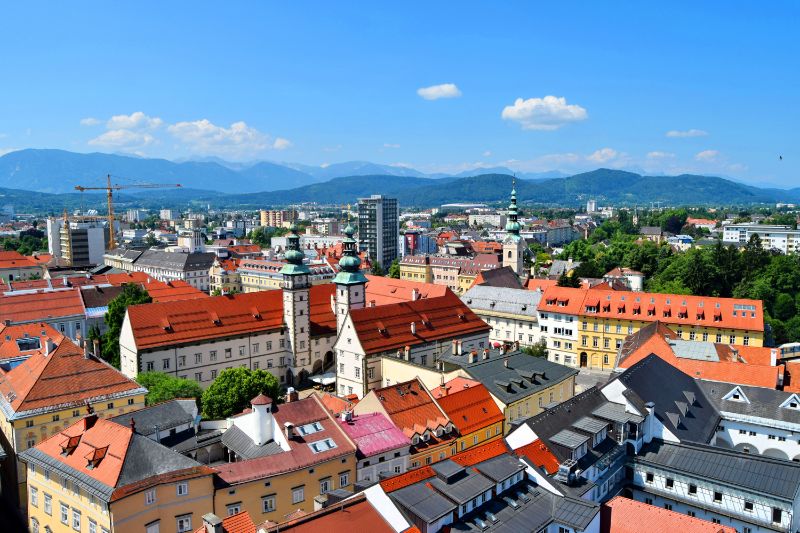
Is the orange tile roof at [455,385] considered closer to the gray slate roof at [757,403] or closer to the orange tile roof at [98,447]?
the gray slate roof at [757,403]

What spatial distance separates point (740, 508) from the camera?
34156 mm

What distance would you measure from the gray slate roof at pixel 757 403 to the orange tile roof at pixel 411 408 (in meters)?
21.0

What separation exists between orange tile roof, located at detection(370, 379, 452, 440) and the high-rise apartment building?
14894 centimetres

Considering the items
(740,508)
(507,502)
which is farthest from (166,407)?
(740,508)

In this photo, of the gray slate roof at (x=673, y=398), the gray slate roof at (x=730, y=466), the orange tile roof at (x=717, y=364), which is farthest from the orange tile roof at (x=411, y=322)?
the gray slate roof at (x=730, y=466)

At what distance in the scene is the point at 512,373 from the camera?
168 feet

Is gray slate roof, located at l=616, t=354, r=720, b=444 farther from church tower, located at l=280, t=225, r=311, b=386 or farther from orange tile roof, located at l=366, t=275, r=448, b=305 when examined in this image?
church tower, located at l=280, t=225, r=311, b=386

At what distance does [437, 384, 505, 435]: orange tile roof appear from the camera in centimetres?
4381

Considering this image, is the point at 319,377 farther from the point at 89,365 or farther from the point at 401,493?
the point at 401,493

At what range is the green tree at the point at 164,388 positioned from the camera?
48.8m

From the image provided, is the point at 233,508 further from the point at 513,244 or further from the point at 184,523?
the point at 513,244

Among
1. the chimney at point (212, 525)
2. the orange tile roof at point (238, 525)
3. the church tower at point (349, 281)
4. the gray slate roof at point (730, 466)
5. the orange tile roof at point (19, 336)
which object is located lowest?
the gray slate roof at point (730, 466)

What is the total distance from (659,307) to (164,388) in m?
56.5

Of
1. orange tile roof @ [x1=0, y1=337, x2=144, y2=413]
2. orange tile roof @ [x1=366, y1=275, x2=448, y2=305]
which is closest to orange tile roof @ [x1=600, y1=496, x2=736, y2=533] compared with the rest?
orange tile roof @ [x1=0, y1=337, x2=144, y2=413]
